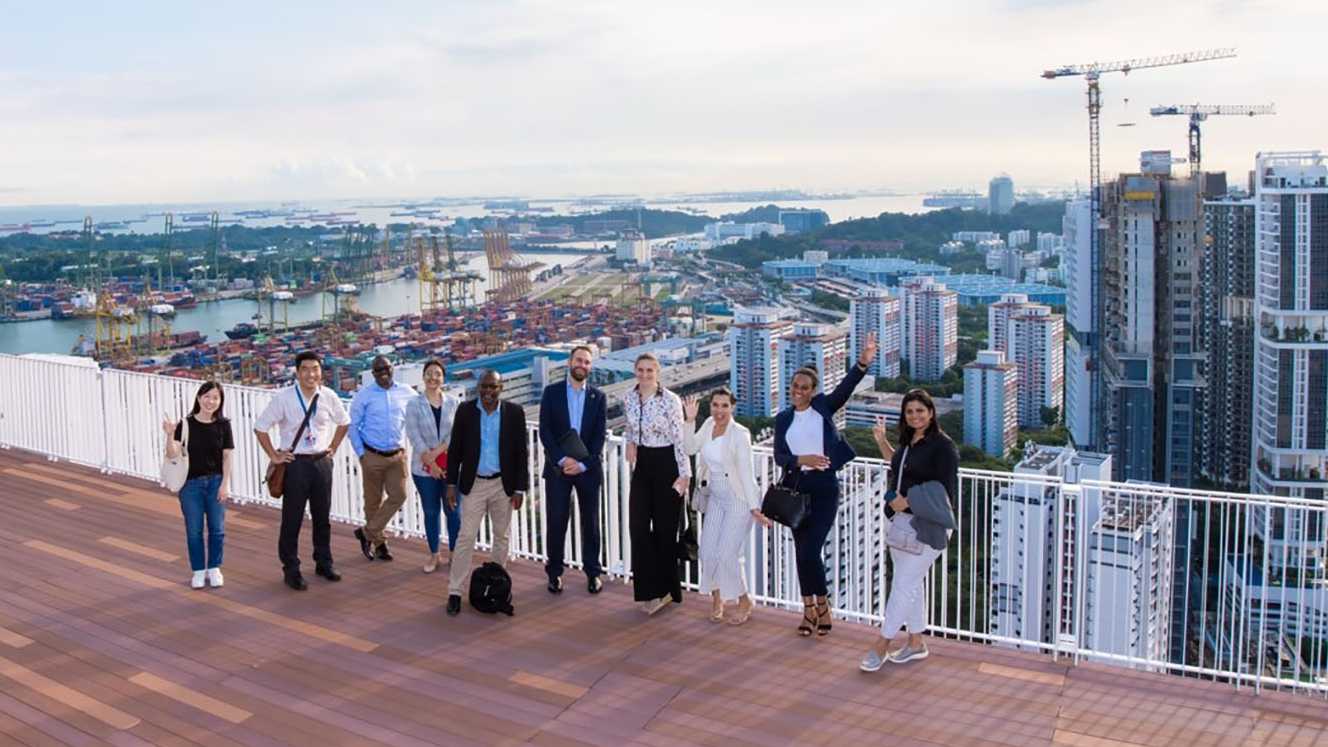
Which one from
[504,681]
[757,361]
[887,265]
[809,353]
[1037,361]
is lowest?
[1037,361]

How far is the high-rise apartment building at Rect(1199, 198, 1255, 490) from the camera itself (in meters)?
49.2

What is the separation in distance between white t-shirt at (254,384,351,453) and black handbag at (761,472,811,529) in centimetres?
222

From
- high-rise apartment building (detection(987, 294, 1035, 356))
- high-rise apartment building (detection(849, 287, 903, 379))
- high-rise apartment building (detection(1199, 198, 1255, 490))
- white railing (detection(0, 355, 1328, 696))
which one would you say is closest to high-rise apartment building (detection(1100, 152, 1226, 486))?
high-rise apartment building (detection(1199, 198, 1255, 490))

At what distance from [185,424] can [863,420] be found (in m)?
50.5

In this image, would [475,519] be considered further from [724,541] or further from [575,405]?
[724,541]

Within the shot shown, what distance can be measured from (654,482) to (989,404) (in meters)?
51.4

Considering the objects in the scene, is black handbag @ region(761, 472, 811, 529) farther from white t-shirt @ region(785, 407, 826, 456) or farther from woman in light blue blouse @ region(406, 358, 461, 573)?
woman in light blue blouse @ region(406, 358, 461, 573)

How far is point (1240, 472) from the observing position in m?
49.0

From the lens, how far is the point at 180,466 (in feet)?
18.2

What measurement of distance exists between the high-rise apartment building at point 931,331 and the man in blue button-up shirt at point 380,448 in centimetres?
6629

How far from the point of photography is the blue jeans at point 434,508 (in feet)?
19.3

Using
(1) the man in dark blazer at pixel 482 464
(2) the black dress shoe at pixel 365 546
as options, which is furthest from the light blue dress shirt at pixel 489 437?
(2) the black dress shoe at pixel 365 546

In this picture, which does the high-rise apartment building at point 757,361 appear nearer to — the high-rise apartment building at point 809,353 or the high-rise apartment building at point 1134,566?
the high-rise apartment building at point 809,353

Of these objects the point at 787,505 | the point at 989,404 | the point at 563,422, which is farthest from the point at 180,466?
the point at 989,404
